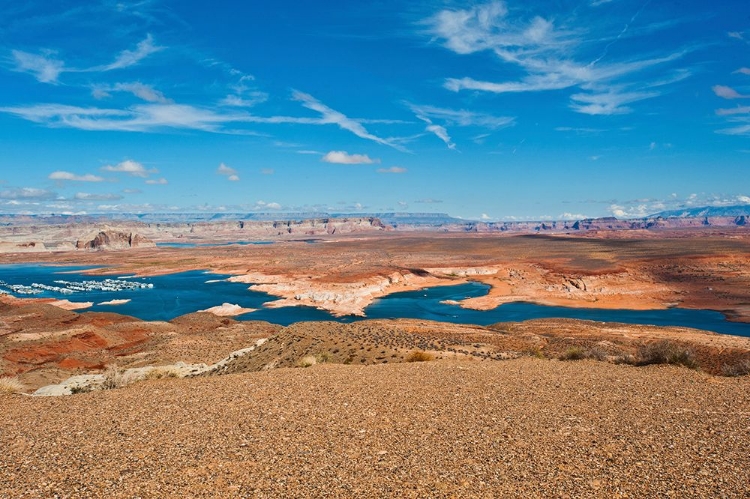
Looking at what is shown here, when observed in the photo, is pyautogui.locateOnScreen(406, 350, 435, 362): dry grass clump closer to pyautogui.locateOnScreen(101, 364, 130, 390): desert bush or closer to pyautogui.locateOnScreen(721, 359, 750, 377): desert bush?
pyautogui.locateOnScreen(721, 359, 750, 377): desert bush

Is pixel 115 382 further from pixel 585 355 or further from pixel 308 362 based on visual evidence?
pixel 585 355

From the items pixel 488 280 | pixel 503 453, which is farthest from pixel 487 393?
pixel 488 280

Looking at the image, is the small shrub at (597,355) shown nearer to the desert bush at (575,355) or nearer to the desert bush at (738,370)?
the desert bush at (575,355)

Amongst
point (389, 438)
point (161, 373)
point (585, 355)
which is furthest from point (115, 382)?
point (585, 355)

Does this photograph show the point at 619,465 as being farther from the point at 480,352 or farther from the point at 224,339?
the point at 224,339

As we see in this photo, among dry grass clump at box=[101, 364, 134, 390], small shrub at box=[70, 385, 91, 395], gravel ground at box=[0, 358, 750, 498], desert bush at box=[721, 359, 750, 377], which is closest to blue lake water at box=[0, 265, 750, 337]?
small shrub at box=[70, 385, 91, 395]
